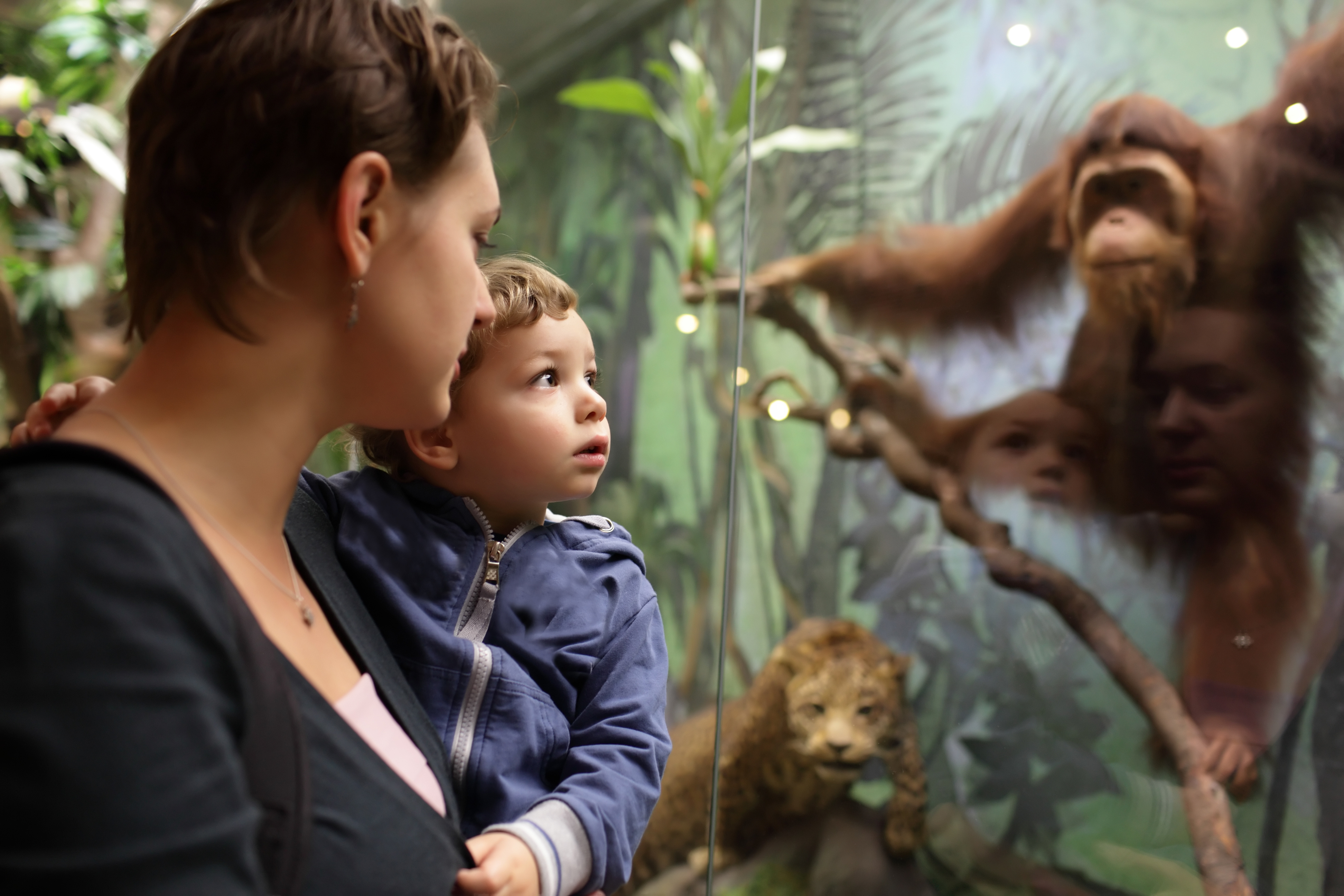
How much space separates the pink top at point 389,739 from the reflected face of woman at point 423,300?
17 cm

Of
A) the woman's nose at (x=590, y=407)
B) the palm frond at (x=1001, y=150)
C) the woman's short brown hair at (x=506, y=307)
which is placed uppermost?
the palm frond at (x=1001, y=150)

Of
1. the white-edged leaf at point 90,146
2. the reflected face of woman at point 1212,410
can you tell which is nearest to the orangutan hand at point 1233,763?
the reflected face of woman at point 1212,410

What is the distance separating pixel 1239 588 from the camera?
1276mm

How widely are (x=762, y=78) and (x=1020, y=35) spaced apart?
63cm

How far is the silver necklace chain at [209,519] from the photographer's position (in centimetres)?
50

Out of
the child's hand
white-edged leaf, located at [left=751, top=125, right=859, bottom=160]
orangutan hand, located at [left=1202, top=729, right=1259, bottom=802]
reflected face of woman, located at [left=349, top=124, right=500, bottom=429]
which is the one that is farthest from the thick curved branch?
reflected face of woman, located at [left=349, top=124, right=500, bottom=429]

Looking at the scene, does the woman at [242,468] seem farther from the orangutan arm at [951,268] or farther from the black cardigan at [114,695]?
the orangutan arm at [951,268]

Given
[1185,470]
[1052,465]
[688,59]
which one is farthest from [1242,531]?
[688,59]

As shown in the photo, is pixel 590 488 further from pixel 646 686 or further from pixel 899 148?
pixel 899 148

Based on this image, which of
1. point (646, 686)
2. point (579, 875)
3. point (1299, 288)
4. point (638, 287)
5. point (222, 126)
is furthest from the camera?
point (638, 287)

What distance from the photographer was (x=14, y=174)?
2.70 m

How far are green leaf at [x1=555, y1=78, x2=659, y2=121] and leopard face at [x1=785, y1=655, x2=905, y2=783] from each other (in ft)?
5.07

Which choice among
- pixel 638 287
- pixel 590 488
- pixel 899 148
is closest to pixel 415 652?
pixel 590 488

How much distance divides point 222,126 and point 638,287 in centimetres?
235
